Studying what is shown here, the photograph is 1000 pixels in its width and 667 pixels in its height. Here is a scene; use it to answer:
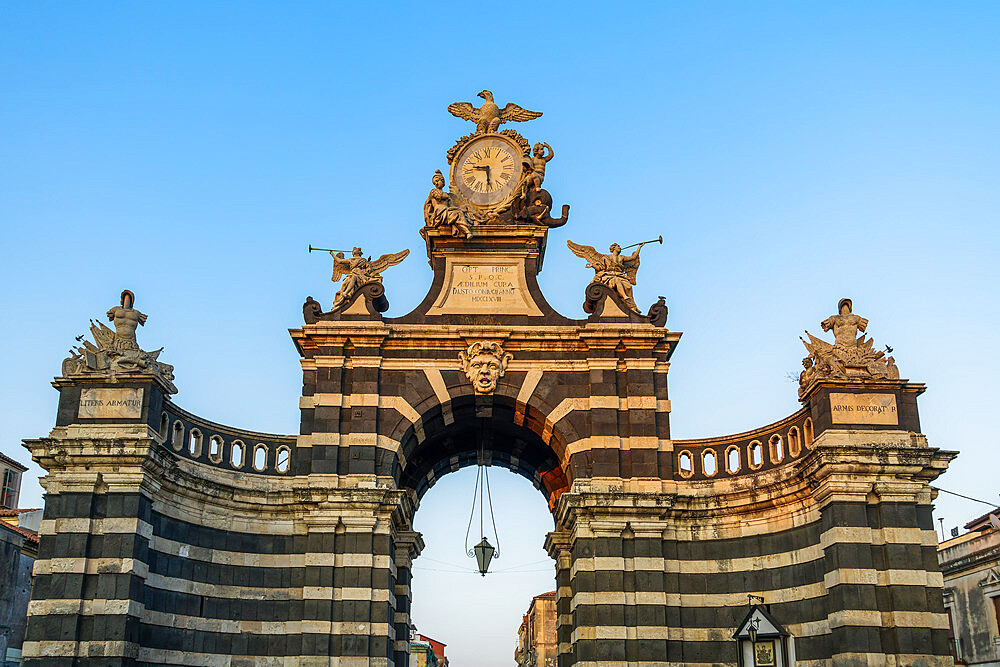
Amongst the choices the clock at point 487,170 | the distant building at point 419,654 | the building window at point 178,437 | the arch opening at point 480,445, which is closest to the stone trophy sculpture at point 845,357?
the arch opening at point 480,445

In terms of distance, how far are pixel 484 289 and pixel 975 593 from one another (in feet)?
77.7

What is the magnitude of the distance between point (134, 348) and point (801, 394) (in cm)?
1648

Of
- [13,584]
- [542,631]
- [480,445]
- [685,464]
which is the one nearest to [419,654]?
[542,631]

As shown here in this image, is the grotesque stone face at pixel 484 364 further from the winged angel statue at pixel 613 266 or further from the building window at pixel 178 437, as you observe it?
the building window at pixel 178 437

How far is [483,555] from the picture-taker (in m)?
29.0

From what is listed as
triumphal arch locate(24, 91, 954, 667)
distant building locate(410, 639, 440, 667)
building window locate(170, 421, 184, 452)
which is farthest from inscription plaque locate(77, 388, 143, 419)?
distant building locate(410, 639, 440, 667)

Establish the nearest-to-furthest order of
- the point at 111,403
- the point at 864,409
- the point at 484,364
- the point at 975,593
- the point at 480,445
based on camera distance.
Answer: the point at 111,403 → the point at 864,409 → the point at 484,364 → the point at 480,445 → the point at 975,593

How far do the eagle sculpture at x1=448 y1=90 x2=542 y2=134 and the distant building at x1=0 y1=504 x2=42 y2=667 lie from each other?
22.1 meters

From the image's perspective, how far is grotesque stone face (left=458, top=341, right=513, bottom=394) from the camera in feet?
88.9

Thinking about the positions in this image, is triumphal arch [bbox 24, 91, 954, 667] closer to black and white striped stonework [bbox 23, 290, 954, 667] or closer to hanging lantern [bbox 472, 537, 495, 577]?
black and white striped stonework [bbox 23, 290, 954, 667]

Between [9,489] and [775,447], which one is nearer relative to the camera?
[775,447]

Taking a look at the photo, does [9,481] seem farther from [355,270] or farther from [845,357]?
[845,357]

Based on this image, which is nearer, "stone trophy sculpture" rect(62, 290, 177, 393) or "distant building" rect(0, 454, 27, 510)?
"stone trophy sculpture" rect(62, 290, 177, 393)

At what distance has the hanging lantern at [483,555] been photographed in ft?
95.3
